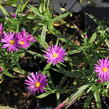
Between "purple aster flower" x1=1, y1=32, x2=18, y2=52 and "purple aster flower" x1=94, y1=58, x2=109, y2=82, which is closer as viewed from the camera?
"purple aster flower" x1=94, y1=58, x2=109, y2=82

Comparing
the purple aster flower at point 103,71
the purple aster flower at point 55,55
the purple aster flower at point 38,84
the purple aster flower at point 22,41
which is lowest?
the purple aster flower at point 38,84

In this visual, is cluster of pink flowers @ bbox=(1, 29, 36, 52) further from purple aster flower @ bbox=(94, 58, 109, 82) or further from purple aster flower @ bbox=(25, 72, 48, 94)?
purple aster flower @ bbox=(94, 58, 109, 82)

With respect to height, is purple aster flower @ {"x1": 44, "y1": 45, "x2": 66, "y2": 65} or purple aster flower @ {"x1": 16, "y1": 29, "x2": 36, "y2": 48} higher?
purple aster flower @ {"x1": 16, "y1": 29, "x2": 36, "y2": 48}

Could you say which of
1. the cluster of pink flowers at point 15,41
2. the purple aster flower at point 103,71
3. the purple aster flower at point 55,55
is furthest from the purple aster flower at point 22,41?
the purple aster flower at point 103,71

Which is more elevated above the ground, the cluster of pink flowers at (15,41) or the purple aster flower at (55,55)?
the cluster of pink flowers at (15,41)

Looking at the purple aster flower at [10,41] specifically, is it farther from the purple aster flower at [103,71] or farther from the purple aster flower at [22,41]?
the purple aster flower at [103,71]

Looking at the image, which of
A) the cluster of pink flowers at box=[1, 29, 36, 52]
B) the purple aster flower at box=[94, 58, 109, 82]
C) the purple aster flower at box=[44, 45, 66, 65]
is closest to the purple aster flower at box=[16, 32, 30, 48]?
the cluster of pink flowers at box=[1, 29, 36, 52]

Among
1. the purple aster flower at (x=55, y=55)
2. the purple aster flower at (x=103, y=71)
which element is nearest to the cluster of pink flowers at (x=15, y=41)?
the purple aster flower at (x=55, y=55)

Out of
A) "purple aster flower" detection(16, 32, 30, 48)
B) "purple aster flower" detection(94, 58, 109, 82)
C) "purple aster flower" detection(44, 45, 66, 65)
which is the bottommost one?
"purple aster flower" detection(94, 58, 109, 82)

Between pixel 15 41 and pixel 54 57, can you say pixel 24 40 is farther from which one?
pixel 54 57

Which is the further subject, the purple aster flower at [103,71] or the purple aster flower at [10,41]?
the purple aster flower at [10,41]
